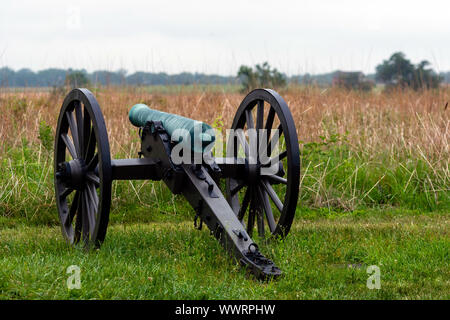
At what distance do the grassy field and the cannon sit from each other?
194 mm

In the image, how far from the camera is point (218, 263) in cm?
441

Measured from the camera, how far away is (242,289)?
12.5 feet

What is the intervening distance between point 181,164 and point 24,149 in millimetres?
3846

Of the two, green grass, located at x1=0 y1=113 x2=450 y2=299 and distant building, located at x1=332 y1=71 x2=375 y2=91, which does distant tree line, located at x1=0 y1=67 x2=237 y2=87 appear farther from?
green grass, located at x1=0 y1=113 x2=450 y2=299

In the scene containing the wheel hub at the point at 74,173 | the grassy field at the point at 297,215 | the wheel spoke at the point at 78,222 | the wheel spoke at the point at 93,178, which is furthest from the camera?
the wheel spoke at the point at 78,222

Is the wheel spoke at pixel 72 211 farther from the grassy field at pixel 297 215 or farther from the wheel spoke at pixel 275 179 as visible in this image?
the wheel spoke at pixel 275 179

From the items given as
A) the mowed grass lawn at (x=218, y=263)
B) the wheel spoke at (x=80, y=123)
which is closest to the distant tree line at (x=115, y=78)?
the mowed grass lawn at (x=218, y=263)

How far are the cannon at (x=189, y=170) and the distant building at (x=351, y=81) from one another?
20.3 feet

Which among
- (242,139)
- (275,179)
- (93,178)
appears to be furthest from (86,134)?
(275,179)

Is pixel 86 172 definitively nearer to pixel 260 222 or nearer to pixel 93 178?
pixel 93 178

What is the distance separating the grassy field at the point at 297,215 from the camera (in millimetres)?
3906

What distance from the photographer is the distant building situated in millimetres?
11688

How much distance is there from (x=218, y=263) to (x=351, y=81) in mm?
8402

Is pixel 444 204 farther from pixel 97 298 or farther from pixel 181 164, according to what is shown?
pixel 97 298
